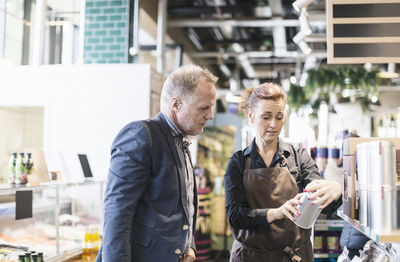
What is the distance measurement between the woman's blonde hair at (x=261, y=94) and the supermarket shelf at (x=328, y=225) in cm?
152

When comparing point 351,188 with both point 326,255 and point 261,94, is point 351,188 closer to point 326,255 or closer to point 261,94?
point 261,94

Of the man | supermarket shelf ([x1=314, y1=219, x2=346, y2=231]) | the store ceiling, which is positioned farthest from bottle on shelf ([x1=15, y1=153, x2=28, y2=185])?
the store ceiling

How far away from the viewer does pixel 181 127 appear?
6.98 ft

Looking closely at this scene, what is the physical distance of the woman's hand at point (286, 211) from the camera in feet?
6.96

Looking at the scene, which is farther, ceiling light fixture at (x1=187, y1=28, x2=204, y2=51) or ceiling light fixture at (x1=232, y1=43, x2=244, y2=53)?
ceiling light fixture at (x1=232, y1=43, x2=244, y2=53)

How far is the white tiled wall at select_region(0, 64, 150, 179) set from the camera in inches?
219

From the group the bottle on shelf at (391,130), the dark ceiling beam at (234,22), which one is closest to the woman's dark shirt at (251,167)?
the bottle on shelf at (391,130)

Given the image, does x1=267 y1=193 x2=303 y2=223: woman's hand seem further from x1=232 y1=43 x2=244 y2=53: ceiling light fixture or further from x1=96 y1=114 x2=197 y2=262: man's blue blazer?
x1=232 y1=43 x2=244 y2=53: ceiling light fixture

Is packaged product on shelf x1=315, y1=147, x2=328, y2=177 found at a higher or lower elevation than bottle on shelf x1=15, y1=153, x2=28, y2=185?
higher

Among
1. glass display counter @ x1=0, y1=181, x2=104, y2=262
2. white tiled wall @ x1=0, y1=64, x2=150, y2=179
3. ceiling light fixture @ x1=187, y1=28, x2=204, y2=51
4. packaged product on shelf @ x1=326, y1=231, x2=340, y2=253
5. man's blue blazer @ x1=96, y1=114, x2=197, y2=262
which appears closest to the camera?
man's blue blazer @ x1=96, y1=114, x2=197, y2=262

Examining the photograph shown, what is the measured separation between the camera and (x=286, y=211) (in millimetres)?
2162

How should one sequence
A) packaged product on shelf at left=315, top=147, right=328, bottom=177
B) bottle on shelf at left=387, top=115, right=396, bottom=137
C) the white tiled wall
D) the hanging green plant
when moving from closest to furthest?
packaged product on shelf at left=315, top=147, right=328, bottom=177, bottle on shelf at left=387, top=115, right=396, bottom=137, the white tiled wall, the hanging green plant

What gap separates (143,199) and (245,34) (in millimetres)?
9276

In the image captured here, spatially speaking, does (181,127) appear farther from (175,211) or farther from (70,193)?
(70,193)
